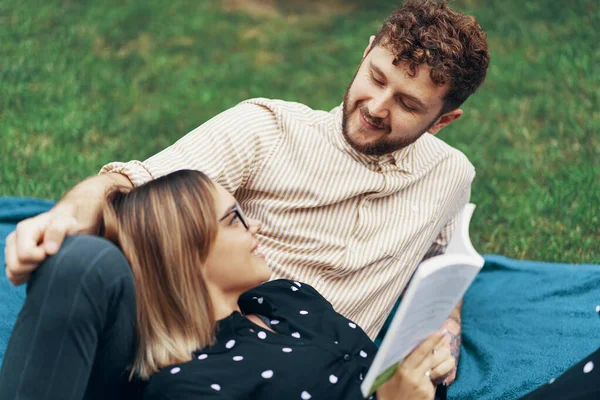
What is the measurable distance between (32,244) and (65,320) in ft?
0.75

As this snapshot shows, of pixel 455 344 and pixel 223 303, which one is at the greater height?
pixel 223 303

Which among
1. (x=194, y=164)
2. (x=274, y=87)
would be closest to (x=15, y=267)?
(x=194, y=164)

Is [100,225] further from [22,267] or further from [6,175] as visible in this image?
[6,175]

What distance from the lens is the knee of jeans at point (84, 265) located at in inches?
83.1

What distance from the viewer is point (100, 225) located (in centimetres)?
243

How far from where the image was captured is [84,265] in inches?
83.9

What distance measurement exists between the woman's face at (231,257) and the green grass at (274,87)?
8.13 feet

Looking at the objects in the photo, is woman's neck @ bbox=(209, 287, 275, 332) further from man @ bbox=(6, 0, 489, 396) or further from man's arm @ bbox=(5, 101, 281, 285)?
man @ bbox=(6, 0, 489, 396)

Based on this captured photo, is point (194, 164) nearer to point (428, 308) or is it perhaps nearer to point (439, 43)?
point (439, 43)

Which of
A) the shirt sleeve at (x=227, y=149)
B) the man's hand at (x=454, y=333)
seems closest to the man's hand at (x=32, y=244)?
the shirt sleeve at (x=227, y=149)

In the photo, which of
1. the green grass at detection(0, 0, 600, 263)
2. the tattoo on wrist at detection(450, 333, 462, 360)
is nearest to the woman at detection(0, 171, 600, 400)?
the tattoo on wrist at detection(450, 333, 462, 360)

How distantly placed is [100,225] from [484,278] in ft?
7.40

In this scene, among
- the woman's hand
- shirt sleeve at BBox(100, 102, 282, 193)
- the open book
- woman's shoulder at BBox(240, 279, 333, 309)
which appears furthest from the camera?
shirt sleeve at BBox(100, 102, 282, 193)

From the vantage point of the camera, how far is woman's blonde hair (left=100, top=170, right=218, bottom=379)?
7.50ft
